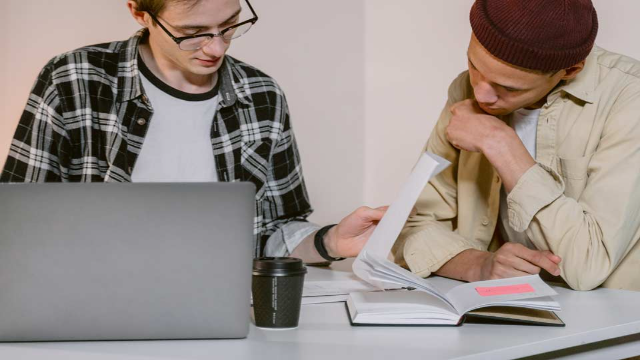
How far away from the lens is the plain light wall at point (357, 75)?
285 cm

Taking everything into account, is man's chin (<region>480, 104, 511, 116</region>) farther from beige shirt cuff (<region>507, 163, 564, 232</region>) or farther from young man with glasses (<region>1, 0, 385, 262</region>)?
young man with glasses (<region>1, 0, 385, 262</region>)

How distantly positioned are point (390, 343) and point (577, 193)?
781 millimetres

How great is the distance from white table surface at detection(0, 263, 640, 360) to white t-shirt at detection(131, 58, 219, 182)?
670 mm

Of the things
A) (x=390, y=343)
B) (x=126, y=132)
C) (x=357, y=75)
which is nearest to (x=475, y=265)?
(x=390, y=343)

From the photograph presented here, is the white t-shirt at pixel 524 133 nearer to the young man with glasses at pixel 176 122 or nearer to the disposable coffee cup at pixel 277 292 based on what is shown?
the young man with glasses at pixel 176 122

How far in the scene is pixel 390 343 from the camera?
0.96 m

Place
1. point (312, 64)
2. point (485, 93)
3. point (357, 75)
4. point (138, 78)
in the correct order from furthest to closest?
point (357, 75) < point (312, 64) < point (138, 78) < point (485, 93)

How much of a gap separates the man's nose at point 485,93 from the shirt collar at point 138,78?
2.00ft

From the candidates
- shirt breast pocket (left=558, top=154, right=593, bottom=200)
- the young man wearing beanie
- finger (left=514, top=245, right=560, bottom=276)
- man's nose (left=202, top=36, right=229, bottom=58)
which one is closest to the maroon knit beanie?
the young man wearing beanie

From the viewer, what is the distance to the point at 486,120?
1.55m

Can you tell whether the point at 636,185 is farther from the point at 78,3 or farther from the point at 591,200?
the point at 78,3

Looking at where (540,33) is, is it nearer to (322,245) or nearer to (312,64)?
(322,245)

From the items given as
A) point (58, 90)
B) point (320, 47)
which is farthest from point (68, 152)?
point (320, 47)

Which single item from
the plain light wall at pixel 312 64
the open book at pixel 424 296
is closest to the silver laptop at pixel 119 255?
the open book at pixel 424 296
